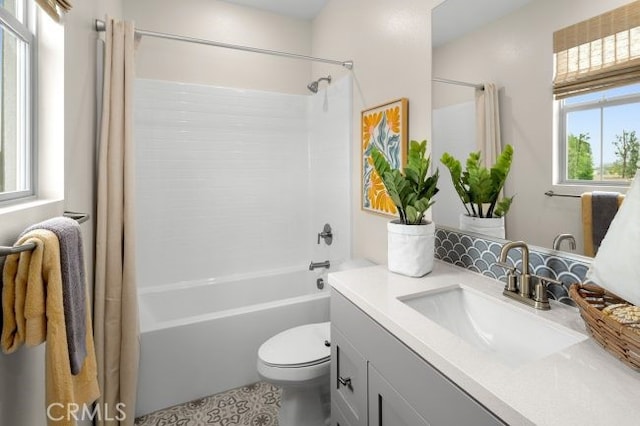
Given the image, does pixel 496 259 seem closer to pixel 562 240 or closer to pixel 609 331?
pixel 562 240

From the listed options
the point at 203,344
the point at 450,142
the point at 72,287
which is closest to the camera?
the point at 72,287

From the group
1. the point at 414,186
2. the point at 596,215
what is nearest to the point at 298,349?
the point at 414,186

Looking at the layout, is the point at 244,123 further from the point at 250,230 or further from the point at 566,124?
the point at 566,124

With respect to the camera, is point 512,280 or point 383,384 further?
point 512,280

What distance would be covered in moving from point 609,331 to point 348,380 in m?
0.81

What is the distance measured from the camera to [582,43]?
947mm

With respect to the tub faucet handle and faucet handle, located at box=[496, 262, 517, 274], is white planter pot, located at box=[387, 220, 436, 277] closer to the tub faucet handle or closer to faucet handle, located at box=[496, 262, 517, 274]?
faucet handle, located at box=[496, 262, 517, 274]

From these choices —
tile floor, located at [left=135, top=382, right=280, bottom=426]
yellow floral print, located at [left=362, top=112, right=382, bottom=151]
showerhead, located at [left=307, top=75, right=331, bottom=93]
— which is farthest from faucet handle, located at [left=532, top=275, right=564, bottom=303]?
showerhead, located at [left=307, top=75, right=331, bottom=93]

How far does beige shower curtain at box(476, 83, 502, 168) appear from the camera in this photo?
1212 millimetres

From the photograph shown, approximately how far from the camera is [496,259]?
4.02 ft

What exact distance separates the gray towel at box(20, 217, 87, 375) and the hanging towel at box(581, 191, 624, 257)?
1472mm

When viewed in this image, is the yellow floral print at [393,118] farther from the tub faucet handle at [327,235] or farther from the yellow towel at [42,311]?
the yellow towel at [42,311]

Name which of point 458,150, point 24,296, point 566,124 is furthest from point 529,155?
point 24,296

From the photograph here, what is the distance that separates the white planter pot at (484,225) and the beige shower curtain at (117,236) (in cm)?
164
